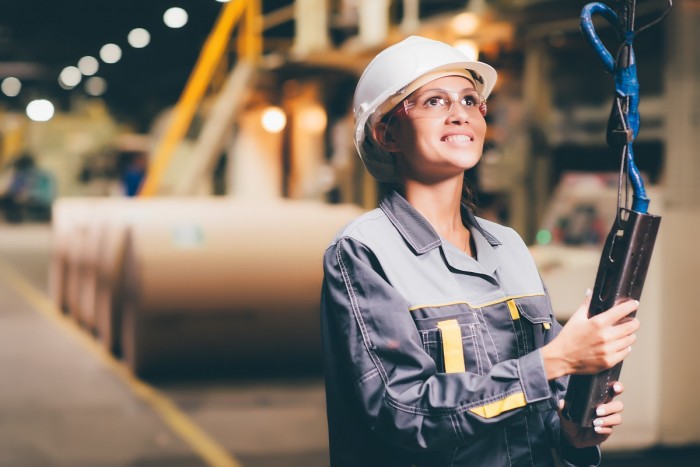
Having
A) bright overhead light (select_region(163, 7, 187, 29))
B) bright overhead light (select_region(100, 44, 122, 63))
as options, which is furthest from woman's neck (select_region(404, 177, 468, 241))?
bright overhead light (select_region(100, 44, 122, 63))

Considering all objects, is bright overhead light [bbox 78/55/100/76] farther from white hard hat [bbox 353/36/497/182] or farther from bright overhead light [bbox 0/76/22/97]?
white hard hat [bbox 353/36/497/182]

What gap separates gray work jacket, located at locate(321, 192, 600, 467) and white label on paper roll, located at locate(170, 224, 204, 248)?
676 cm

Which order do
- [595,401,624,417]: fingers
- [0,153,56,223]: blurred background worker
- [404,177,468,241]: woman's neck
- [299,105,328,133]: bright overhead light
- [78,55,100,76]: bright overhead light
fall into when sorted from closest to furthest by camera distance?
[595,401,624,417]: fingers, [404,177,468,241]: woman's neck, [299,105,328,133]: bright overhead light, [0,153,56,223]: blurred background worker, [78,55,100,76]: bright overhead light

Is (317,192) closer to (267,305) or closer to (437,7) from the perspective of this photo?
(437,7)

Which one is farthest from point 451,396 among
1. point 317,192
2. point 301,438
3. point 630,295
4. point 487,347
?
point 317,192

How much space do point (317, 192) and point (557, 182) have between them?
6.30m

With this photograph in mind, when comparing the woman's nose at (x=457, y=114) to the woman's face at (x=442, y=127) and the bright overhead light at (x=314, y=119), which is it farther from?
the bright overhead light at (x=314, y=119)

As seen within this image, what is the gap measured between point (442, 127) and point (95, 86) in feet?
147

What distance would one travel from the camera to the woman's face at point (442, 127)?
2.16m

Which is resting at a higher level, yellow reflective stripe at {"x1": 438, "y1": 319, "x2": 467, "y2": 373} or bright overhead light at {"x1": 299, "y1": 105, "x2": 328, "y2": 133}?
yellow reflective stripe at {"x1": 438, "y1": 319, "x2": 467, "y2": 373}

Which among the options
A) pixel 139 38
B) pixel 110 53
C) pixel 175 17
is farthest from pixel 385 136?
pixel 110 53

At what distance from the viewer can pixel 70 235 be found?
12.9 meters

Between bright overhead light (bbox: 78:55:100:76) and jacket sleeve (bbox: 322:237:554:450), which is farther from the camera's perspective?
bright overhead light (bbox: 78:55:100:76)

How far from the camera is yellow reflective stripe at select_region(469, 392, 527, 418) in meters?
1.96
